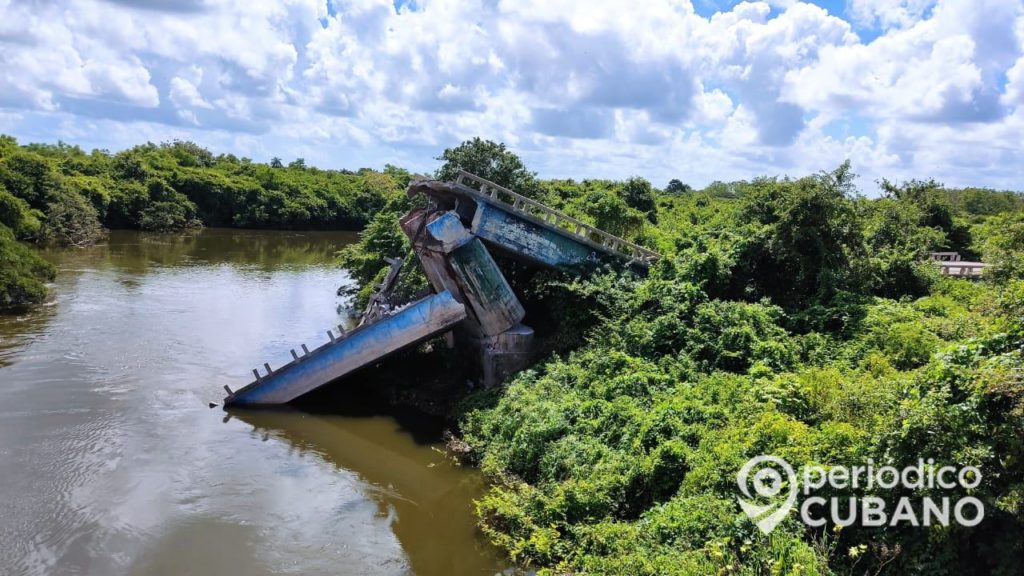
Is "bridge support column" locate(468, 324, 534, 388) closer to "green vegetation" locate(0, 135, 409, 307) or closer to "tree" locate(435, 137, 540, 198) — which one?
"tree" locate(435, 137, 540, 198)

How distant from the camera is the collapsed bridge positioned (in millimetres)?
17344

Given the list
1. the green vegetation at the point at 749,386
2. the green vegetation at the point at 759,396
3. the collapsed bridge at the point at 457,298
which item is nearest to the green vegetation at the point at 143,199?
the green vegetation at the point at 749,386

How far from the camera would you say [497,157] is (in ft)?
81.6

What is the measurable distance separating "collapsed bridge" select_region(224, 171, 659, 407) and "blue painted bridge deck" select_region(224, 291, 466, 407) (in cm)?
3

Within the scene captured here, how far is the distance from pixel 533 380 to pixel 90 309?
21.1 m

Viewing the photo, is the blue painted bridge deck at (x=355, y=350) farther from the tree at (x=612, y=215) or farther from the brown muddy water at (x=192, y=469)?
the tree at (x=612, y=215)

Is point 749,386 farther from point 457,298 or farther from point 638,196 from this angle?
point 638,196

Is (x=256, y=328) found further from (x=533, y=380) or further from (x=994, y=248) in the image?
(x=994, y=248)


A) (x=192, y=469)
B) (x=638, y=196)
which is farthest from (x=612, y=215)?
(x=192, y=469)

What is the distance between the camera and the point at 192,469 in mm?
14070

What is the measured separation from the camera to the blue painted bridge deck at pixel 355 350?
17.3 metres

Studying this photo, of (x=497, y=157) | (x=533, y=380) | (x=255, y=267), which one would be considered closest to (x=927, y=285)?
(x=533, y=380)

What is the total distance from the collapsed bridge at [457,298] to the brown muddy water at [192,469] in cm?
139

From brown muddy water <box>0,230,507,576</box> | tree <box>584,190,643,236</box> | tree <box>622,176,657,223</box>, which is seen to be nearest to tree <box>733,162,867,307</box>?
tree <box>584,190,643,236</box>
